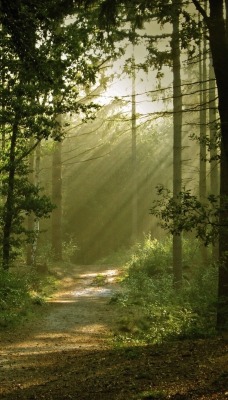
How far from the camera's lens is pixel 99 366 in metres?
6.71

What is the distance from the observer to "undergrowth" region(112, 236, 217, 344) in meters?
9.37

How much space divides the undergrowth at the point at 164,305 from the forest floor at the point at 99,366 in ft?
2.42

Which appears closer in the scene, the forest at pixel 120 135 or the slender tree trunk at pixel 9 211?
the forest at pixel 120 135

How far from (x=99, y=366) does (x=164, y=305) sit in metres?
6.34

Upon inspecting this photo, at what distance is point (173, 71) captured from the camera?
1628cm

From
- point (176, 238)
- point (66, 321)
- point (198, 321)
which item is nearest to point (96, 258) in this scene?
point (176, 238)

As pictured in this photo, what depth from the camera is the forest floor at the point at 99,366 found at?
505 cm

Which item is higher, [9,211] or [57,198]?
Answer: [57,198]

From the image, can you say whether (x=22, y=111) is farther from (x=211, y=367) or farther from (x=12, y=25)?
(x=211, y=367)

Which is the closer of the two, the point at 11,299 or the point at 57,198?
the point at 11,299

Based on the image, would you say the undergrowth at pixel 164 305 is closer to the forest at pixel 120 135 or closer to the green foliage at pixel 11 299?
the forest at pixel 120 135

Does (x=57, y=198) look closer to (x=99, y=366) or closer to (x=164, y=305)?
(x=164, y=305)

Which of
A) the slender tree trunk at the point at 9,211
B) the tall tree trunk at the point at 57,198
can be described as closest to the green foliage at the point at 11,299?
the slender tree trunk at the point at 9,211

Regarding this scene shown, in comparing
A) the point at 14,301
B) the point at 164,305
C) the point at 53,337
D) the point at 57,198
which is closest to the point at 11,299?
the point at 14,301
